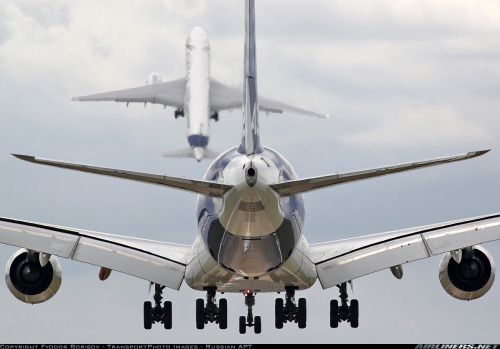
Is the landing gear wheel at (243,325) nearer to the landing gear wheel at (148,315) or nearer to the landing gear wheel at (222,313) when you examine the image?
the landing gear wheel at (222,313)

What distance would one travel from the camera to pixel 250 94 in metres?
34.2

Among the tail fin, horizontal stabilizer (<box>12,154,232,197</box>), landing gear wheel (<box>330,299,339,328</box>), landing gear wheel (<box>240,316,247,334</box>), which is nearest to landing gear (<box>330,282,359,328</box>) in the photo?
landing gear wheel (<box>330,299,339,328</box>)

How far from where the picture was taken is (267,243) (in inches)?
1297

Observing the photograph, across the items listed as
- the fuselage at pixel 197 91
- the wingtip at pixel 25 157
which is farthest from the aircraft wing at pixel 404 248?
the fuselage at pixel 197 91

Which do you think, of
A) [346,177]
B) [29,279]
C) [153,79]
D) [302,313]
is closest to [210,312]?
[302,313]

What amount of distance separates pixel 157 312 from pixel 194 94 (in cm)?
5163

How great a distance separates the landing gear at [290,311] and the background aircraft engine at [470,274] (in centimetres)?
574

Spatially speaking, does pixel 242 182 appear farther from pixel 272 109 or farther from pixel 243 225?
pixel 272 109

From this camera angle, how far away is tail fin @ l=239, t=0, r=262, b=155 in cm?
3316

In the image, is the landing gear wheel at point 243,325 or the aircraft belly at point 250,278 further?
the landing gear wheel at point 243,325

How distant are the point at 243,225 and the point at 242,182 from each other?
1.76 metres

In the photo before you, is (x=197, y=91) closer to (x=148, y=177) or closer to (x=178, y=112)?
(x=178, y=112)

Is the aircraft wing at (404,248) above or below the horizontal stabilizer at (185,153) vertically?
below

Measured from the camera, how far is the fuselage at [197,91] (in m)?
83.7
